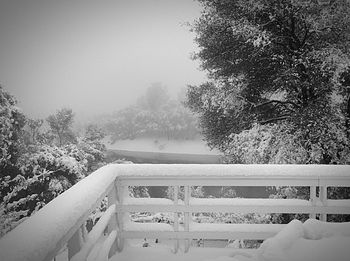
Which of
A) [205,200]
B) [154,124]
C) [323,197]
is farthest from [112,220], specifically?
[154,124]

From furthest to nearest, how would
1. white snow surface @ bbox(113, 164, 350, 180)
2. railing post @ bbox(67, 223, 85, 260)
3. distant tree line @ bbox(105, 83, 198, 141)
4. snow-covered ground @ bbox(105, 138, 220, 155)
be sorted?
distant tree line @ bbox(105, 83, 198, 141) → snow-covered ground @ bbox(105, 138, 220, 155) → white snow surface @ bbox(113, 164, 350, 180) → railing post @ bbox(67, 223, 85, 260)

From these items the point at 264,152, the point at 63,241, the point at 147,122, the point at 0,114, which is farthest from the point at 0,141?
the point at 147,122

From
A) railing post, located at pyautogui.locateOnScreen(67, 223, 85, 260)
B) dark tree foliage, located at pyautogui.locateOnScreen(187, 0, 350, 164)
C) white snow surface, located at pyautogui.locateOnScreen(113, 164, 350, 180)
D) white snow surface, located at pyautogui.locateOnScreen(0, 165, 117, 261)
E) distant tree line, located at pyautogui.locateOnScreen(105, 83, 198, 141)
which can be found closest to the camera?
white snow surface, located at pyautogui.locateOnScreen(0, 165, 117, 261)

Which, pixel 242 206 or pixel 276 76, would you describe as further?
pixel 276 76

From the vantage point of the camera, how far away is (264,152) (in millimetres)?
7414

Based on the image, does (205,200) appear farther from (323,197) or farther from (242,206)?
(323,197)

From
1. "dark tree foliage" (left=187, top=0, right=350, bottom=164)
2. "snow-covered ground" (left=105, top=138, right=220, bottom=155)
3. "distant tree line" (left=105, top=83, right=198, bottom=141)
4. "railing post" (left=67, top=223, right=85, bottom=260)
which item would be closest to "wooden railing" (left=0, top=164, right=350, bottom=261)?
"railing post" (left=67, top=223, right=85, bottom=260)

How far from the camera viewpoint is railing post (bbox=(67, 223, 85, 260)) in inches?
75.4

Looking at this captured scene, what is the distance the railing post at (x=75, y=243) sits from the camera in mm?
1916

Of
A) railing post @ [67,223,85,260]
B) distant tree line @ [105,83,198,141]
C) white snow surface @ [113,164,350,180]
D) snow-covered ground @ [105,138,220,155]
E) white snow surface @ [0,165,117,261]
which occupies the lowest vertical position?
snow-covered ground @ [105,138,220,155]

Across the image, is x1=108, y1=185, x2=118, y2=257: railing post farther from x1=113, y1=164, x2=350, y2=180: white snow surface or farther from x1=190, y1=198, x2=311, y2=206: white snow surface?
x1=190, y1=198, x2=311, y2=206: white snow surface

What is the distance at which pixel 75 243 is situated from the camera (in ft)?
6.37

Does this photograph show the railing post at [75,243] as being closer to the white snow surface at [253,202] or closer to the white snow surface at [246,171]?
the white snow surface at [246,171]

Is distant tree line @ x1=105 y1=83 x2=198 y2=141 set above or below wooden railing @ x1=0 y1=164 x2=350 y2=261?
below
